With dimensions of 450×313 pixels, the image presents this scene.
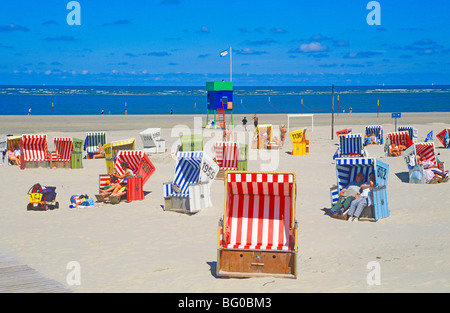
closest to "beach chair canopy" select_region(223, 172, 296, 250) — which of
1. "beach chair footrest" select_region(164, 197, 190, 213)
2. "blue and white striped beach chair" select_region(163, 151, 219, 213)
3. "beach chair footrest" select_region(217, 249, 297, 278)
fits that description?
"beach chair footrest" select_region(217, 249, 297, 278)

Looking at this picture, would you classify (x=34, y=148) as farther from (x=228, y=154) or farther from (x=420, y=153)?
(x=420, y=153)

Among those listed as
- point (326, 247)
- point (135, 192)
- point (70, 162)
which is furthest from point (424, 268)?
point (70, 162)

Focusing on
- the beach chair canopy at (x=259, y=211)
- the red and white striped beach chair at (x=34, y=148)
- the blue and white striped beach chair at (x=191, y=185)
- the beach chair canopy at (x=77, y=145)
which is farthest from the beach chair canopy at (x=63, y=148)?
the beach chair canopy at (x=259, y=211)

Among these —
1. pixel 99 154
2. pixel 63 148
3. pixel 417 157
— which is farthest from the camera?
pixel 99 154

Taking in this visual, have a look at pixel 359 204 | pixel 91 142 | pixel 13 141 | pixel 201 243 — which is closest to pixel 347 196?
pixel 359 204

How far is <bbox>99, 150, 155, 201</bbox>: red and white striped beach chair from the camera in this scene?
48.4 ft

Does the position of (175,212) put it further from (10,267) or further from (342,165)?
(10,267)

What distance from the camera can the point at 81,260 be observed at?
31.0ft

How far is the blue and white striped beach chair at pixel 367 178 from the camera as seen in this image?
12.2m

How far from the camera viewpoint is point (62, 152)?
21.6 m

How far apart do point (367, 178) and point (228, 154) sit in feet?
19.9

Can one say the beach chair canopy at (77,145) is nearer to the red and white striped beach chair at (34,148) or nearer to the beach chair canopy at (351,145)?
the red and white striped beach chair at (34,148)

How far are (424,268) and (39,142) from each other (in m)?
16.7

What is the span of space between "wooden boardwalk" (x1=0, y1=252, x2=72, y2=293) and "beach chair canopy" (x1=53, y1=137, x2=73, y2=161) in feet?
40.9
